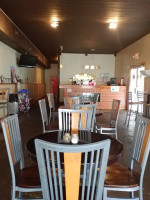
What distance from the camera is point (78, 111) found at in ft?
8.11

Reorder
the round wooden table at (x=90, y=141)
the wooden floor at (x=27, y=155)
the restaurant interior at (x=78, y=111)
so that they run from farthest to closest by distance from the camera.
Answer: the wooden floor at (x=27, y=155) < the round wooden table at (x=90, y=141) < the restaurant interior at (x=78, y=111)

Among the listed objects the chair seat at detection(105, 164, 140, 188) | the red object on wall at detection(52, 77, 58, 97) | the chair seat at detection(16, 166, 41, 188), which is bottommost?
the chair seat at detection(105, 164, 140, 188)

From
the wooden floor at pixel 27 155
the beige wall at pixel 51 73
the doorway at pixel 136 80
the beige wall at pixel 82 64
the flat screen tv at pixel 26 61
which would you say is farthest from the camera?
the beige wall at pixel 51 73

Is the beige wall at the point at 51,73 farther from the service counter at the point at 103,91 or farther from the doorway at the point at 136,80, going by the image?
the doorway at the point at 136,80

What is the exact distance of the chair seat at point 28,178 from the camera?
1534 millimetres

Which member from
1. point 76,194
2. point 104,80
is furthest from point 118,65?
point 76,194

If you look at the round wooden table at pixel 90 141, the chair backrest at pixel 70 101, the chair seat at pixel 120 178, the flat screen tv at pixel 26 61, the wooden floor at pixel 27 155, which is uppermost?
the flat screen tv at pixel 26 61

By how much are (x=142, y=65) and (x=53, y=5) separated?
4579 mm

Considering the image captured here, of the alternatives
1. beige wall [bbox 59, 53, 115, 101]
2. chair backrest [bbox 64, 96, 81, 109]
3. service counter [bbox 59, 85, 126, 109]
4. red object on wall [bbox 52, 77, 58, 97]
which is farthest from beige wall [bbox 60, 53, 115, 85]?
chair backrest [bbox 64, 96, 81, 109]

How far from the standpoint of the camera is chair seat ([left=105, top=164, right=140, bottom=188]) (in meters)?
1.55

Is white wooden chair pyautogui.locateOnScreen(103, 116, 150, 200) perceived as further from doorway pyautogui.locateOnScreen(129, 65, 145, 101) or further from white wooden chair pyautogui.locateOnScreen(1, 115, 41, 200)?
doorway pyautogui.locateOnScreen(129, 65, 145, 101)

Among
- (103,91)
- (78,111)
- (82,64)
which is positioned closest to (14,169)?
(78,111)

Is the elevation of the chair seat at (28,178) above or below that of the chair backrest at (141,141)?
below

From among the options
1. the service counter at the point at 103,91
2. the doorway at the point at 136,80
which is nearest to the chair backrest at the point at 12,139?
the doorway at the point at 136,80
